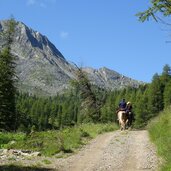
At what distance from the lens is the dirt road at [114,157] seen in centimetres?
1534

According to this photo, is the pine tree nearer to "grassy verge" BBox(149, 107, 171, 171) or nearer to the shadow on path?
"grassy verge" BBox(149, 107, 171, 171)

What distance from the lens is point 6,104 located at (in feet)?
157

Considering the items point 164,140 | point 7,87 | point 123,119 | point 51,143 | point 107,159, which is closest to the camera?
point 107,159

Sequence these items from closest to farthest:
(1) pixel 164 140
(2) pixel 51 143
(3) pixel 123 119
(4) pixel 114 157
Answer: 1. (4) pixel 114 157
2. (1) pixel 164 140
3. (2) pixel 51 143
4. (3) pixel 123 119

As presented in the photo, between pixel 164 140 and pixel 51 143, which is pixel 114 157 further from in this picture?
pixel 51 143

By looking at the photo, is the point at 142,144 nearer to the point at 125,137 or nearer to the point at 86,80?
the point at 125,137

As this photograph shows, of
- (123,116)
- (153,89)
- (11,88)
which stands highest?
(153,89)

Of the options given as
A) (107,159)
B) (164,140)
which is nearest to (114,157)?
(107,159)

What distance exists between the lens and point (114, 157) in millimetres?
17422

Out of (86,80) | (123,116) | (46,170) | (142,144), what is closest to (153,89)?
(86,80)

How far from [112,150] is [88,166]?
3.97 m

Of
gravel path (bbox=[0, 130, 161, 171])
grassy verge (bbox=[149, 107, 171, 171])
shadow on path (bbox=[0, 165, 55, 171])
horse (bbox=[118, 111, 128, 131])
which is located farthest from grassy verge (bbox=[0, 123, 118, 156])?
grassy verge (bbox=[149, 107, 171, 171])

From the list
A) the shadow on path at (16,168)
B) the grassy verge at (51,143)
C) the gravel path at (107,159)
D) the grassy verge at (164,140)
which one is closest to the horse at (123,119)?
the grassy verge at (51,143)

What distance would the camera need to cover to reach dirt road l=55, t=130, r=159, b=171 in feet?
50.3
